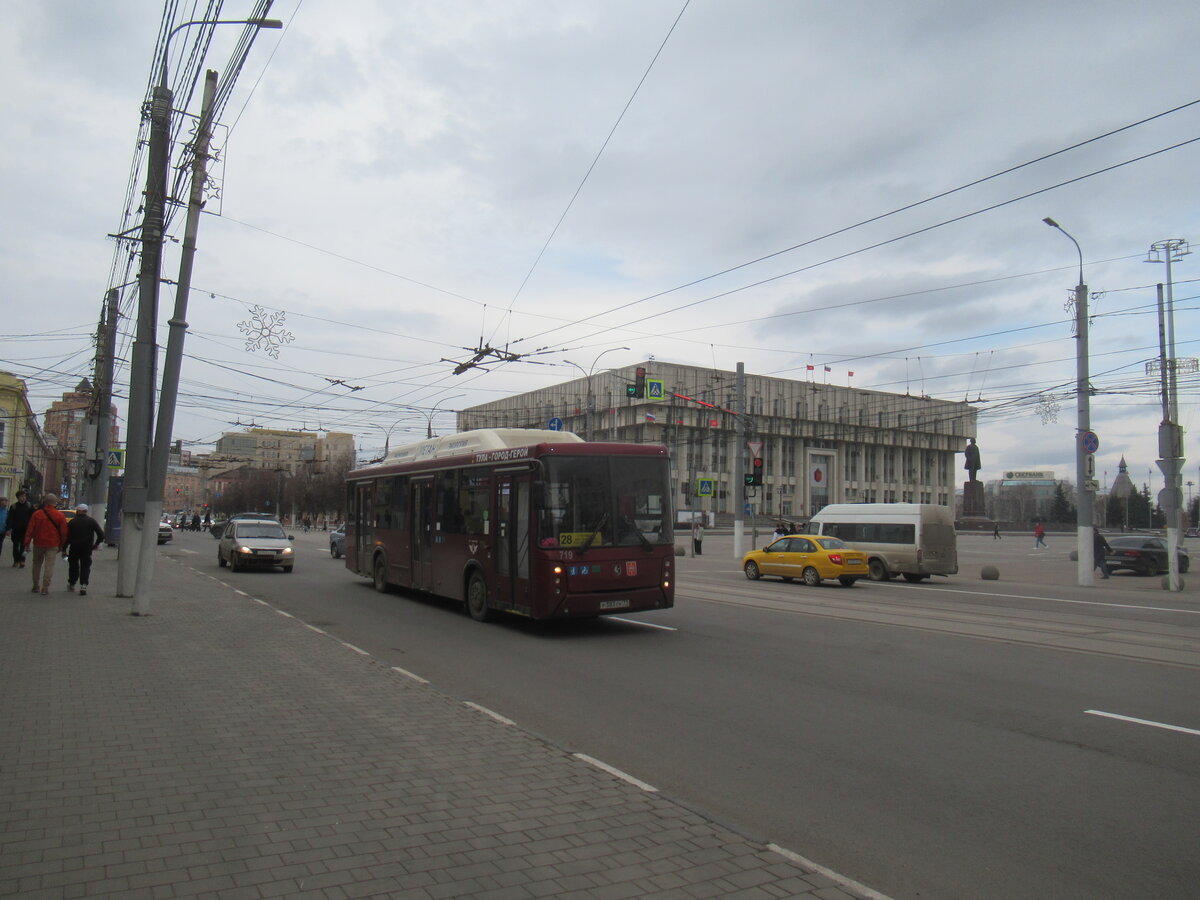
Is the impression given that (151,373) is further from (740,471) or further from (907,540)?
(740,471)

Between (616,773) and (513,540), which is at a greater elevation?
(513,540)

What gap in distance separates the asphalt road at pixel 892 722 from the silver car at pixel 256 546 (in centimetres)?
904

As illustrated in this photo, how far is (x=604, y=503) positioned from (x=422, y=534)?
5.33 metres

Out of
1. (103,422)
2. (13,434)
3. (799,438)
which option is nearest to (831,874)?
(103,422)

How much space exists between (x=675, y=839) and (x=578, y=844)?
54 centimetres

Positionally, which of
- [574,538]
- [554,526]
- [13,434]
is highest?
[13,434]

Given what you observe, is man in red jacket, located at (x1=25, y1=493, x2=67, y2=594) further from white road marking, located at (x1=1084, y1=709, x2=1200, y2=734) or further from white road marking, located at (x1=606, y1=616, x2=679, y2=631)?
white road marking, located at (x1=1084, y1=709, x2=1200, y2=734)

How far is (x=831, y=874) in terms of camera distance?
4.32 metres

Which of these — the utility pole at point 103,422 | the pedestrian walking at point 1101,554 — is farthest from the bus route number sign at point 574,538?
the pedestrian walking at point 1101,554

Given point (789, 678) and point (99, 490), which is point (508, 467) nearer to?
point (789, 678)

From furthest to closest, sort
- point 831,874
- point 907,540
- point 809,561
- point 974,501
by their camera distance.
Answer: point 974,501 → point 907,540 → point 809,561 → point 831,874

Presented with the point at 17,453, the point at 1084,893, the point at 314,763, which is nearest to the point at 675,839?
the point at 1084,893

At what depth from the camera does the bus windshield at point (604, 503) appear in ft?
40.9

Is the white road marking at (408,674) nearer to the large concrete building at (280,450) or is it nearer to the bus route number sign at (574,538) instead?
the bus route number sign at (574,538)
